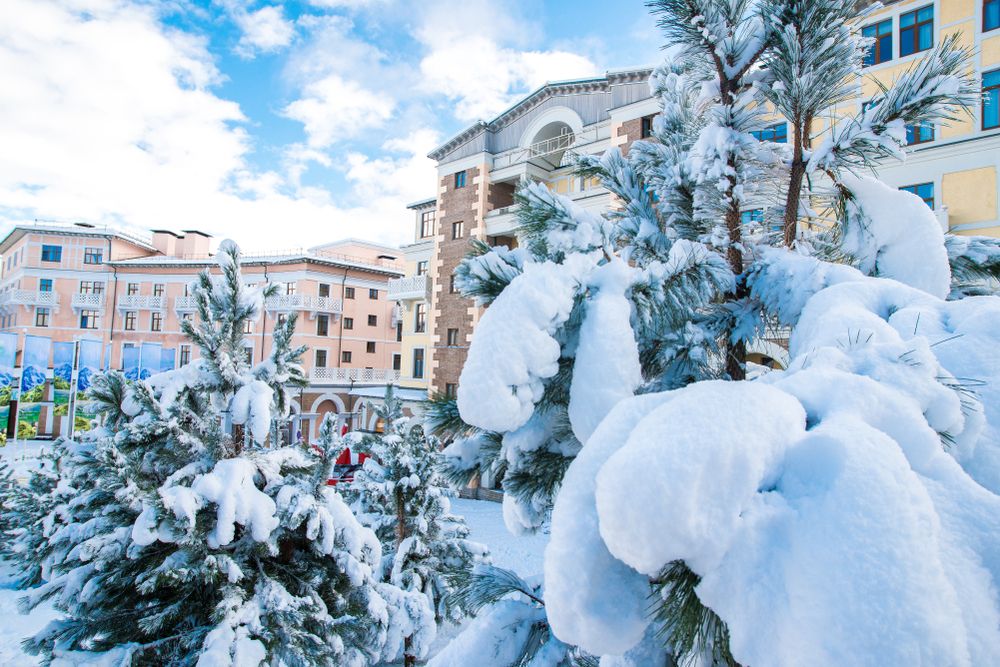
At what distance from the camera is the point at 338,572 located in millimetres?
5770

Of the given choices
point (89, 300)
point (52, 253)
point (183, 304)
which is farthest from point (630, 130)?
point (52, 253)

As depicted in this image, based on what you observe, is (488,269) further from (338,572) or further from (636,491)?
(338,572)

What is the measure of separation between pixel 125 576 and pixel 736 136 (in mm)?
6514

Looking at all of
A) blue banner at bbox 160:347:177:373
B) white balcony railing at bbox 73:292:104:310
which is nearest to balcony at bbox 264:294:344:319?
blue banner at bbox 160:347:177:373

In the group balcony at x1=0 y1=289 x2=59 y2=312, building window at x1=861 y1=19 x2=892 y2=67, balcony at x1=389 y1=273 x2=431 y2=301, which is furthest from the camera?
balcony at x1=0 y1=289 x2=59 y2=312

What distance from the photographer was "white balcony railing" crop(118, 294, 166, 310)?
117 feet

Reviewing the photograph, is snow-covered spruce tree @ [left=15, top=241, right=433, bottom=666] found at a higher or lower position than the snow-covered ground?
higher

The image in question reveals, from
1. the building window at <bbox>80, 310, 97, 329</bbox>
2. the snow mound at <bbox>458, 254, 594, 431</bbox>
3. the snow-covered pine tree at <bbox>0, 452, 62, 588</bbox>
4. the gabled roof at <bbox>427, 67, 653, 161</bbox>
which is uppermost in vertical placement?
the gabled roof at <bbox>427, 67, 653, 161</bbox>

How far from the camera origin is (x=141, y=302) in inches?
1409

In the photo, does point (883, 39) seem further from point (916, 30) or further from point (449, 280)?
point (449, 280)

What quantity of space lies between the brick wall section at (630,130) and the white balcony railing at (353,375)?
1956 centimetres

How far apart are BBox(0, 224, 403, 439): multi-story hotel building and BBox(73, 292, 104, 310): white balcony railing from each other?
0.07 metres

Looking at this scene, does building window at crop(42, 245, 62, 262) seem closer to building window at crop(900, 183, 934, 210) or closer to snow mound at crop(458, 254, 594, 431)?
snow mound at crop(458, 254, 594, 431)

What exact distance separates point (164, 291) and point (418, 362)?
959 inches
